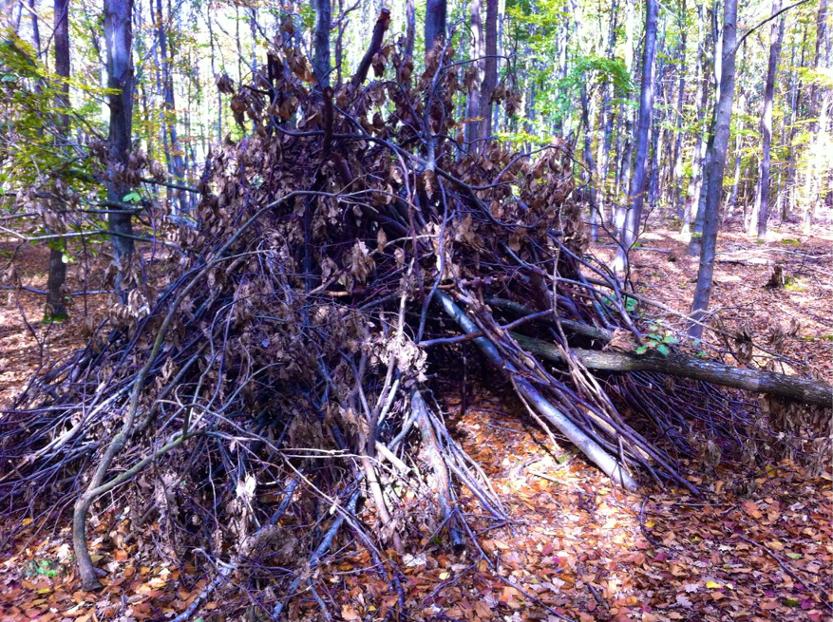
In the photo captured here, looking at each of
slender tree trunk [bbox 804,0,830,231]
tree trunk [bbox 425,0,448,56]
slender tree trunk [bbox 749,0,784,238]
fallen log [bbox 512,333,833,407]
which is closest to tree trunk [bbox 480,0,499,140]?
tree trunk [bbox 425,0,448,56]

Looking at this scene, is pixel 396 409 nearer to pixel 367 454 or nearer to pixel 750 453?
pixel 367 454

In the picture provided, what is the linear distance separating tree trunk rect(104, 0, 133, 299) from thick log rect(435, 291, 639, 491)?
2.88 metres

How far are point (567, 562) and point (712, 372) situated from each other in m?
1.96

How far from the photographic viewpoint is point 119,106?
186 inches

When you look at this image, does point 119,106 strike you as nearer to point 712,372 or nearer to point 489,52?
point 712,372

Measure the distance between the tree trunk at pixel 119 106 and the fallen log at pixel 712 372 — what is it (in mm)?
4048

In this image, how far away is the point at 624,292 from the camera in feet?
16.5

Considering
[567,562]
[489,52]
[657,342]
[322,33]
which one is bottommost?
[567,562]

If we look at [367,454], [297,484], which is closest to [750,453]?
[367,454]

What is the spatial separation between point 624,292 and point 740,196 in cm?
3572

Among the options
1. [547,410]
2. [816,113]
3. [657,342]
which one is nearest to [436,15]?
[657,342]

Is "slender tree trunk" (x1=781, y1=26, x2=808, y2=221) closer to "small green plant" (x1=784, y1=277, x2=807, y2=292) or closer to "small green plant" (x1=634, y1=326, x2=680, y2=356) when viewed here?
"small green plant" (x1=784, y1=277, x2=807, y2=292)

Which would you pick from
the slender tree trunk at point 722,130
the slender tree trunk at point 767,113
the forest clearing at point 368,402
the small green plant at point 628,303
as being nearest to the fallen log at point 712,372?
the forest clearing at point 368,402

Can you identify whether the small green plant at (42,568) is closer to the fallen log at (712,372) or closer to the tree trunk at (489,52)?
the fallen log at (712,372)
